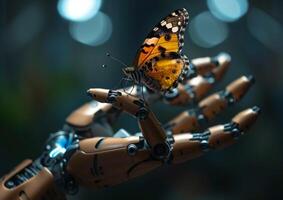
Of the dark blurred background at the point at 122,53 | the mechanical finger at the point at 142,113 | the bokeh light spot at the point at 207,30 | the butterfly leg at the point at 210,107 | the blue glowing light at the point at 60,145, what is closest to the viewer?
the mechanical finger at the point at 142,113

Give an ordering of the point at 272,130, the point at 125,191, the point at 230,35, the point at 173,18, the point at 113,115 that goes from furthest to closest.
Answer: the point at 230,35 < the point at 272,130 < the point at 125,191 < the point at 113,115 < the point at 173,18

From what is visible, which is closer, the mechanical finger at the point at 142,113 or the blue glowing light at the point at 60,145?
the mechanical finger at the point at 142,113

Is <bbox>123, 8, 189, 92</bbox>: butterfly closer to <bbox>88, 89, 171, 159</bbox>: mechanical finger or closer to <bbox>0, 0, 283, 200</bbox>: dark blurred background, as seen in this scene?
<bbox>88, 89, 171, 159</bbox>: mechanical finger

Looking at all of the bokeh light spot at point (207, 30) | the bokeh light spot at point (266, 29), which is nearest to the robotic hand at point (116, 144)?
the bokeh light spot at point (207, 30)

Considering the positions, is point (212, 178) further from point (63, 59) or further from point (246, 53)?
point (63, 59)

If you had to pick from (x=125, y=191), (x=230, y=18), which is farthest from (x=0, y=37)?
(x=230, y=18)

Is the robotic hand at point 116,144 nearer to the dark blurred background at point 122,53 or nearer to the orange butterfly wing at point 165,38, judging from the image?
the orange butterfly wing at point 165,38

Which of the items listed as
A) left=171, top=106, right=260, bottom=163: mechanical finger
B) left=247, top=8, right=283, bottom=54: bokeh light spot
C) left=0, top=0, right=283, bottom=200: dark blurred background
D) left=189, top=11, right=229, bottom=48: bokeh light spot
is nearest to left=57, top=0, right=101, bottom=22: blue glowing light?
left=0, top=0, right=283, bottom=200: dark blurred background

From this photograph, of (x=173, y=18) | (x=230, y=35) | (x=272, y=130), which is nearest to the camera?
(x=173, y=18)
